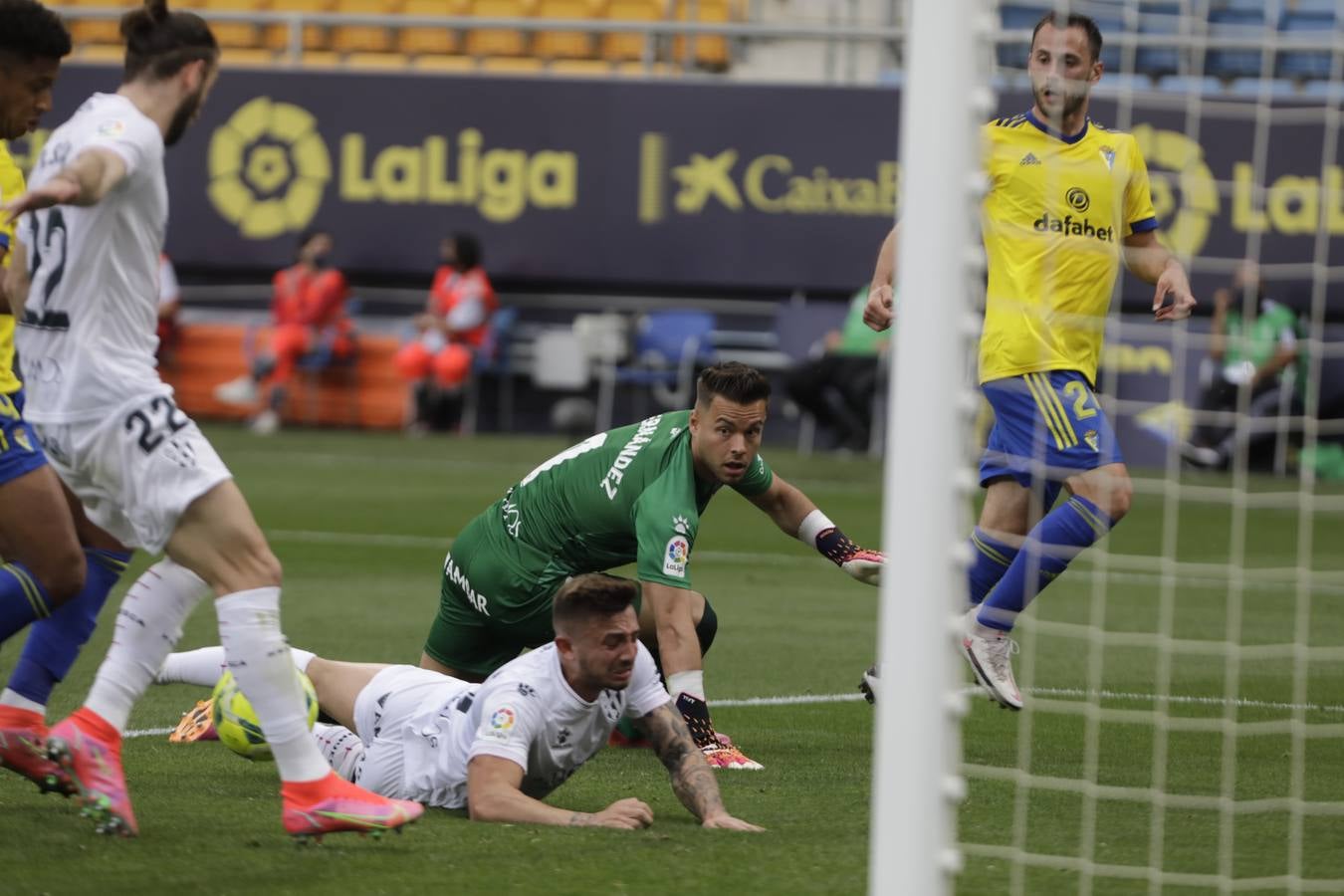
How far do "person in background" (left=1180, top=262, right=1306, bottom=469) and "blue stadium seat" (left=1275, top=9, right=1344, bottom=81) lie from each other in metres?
1.87

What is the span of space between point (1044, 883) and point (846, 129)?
14.6 m

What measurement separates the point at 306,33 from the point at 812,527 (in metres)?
15.6

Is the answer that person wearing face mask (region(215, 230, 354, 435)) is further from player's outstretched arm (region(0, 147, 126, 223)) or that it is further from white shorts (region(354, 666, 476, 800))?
player's outstretched arm (region(0, 147, 126, 223))

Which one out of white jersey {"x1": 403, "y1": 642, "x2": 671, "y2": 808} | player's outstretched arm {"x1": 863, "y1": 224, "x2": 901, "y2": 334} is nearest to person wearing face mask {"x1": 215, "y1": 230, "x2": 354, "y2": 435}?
player's outstretched arm {"x1": 863, "y1": 224, "x2": 901, "y2": 334}

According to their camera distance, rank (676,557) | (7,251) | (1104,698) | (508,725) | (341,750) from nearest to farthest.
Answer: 1. (508,725)
2. (7,251)
3. (341,750)
4. (676,557)
5. (1104,698)

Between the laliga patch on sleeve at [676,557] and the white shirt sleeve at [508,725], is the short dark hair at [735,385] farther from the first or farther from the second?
the white shirt sleeve at [508,725]

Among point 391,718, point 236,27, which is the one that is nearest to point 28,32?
point 391,718

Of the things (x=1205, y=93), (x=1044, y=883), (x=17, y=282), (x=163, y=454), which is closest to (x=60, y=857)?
(x=163, y=454)

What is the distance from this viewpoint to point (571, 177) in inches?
758

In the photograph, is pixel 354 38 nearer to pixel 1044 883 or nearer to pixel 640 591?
pixel 640 591

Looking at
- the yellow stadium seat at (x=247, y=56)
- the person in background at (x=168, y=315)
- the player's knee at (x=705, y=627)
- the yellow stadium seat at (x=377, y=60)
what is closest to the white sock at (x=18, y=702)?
the player's knee at (x=705, y=627)

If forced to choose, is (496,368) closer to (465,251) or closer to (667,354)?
(465,251)

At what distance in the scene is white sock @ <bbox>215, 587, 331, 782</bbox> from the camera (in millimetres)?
4551

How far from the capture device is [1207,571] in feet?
35.7
